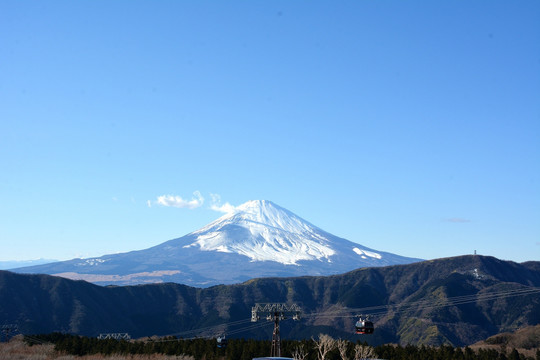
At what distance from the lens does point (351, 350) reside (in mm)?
115375

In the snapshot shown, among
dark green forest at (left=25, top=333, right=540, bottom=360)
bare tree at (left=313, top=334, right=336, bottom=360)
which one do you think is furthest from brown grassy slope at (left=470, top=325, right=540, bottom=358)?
bare tree at (left=313, top=334, right=336, bottom=360)

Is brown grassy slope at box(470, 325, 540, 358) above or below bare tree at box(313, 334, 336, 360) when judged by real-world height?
below

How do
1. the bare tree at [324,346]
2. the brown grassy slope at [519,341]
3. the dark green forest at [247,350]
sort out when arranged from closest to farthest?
the bare tree at [324,346]
the dark green forest at [247,350]
the brown grassy slope at [519,341]

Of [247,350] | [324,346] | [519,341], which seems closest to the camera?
[324,346]

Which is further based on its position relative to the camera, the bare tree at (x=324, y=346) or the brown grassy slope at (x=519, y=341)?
the brown grassy slope at (x=519, y=341)

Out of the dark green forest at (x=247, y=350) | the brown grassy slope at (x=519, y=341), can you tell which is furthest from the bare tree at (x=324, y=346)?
the brown grassy slope at (x=519, y=341)

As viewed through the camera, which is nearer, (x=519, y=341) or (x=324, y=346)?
(x=324, y=346)

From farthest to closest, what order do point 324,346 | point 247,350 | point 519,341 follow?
1. point 519,341
2. point 247,350
3. point 324,346

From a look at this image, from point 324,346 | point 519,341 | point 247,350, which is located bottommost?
point 519,341

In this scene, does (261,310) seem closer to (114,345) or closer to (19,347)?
(114,345)

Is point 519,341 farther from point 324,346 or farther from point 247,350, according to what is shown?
point 324,346

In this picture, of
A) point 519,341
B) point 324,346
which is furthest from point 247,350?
point 519,341

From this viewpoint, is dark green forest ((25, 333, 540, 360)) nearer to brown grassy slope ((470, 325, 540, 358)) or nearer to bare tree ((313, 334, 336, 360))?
bare tree ((313, 334, 336, 360))

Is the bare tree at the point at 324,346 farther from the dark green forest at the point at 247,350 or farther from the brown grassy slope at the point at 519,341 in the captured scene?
the brown grassy slope at the point at 519,341
